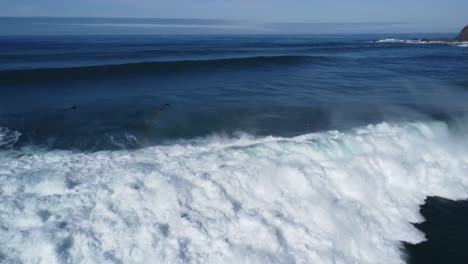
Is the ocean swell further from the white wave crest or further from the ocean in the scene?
the white wave crest

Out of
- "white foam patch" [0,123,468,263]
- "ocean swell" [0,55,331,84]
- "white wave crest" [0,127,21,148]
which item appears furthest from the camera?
"ocean swell" [0,55,331,84]

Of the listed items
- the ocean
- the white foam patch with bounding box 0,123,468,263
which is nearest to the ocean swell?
the ocean

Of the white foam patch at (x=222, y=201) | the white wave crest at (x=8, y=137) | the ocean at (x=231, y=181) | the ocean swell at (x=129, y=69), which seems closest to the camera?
the white foam patch at (x=222, y=201)

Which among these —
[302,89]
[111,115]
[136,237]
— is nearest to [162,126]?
[111,115]

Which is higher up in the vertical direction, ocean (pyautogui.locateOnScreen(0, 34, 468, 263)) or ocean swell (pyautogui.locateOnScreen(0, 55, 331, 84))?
ocean swell (pyautogui.locateOnScreen(0, 55, 331, 84))

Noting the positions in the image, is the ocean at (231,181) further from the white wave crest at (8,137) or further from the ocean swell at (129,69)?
the ocean swell at (129,69)

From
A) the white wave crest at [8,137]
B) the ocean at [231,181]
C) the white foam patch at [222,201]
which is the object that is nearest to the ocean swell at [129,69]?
the ocean at [231,181]

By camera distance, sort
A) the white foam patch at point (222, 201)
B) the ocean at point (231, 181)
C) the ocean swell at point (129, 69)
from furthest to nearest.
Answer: the ocean swell at point (129, 69) < the ocean at point (231, 181) < the white foam patch at point (222, 201)
